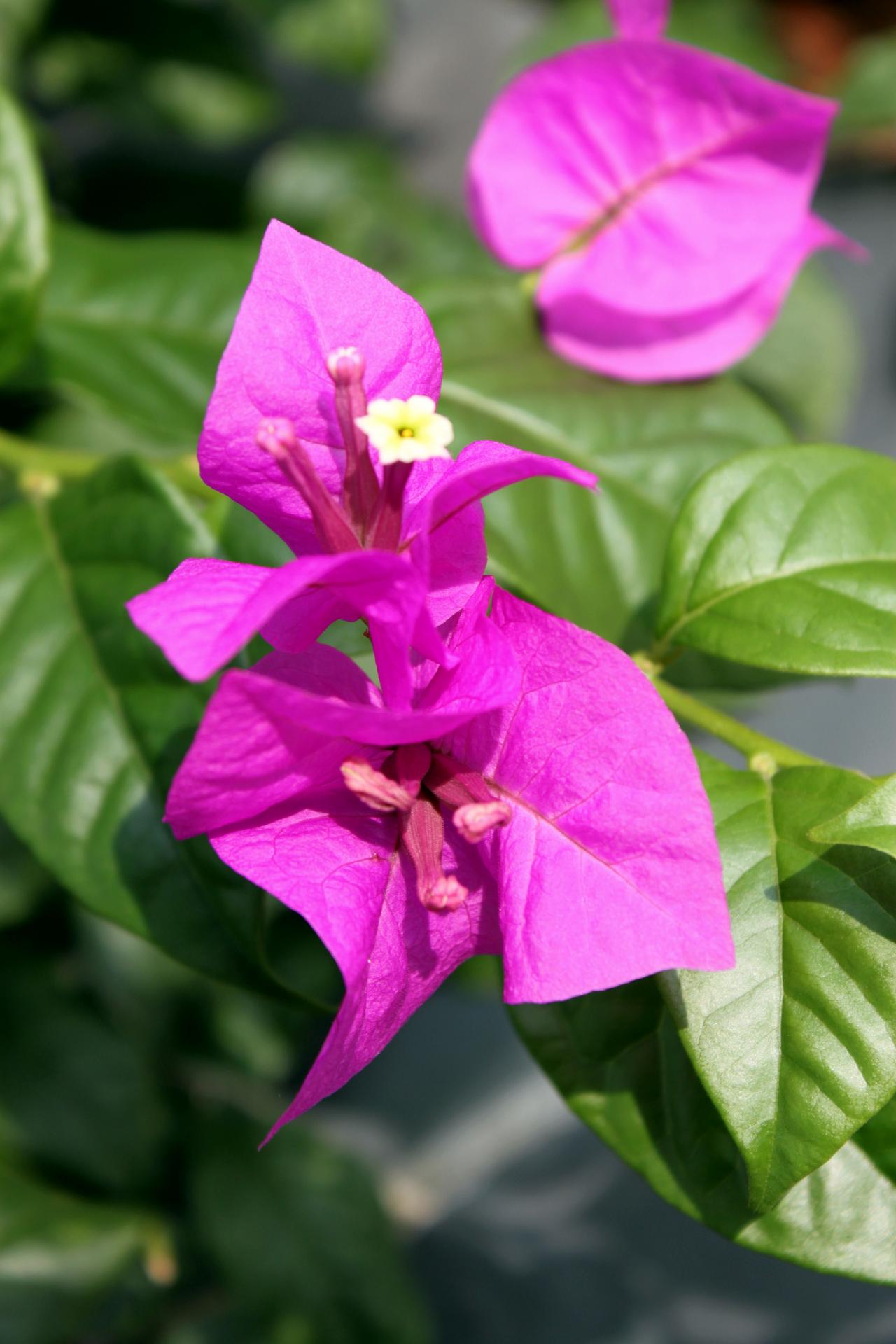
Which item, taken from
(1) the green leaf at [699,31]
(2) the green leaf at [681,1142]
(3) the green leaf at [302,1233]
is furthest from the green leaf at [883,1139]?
(1) the green leaf at [699,31]

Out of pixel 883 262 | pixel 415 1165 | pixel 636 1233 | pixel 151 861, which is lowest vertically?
pixel 415 1165

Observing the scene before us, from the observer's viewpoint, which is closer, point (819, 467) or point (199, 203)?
point (819, 467)

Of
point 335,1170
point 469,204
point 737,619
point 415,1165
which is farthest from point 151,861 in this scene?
point 415,1165

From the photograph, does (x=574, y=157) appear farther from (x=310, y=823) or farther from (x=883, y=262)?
(x=883, y=262)

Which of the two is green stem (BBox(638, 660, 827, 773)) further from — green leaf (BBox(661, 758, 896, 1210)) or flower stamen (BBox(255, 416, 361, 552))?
flower stamen (BBox(255, 416, 361, 552))

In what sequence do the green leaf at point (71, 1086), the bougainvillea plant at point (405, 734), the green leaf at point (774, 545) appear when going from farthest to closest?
the green leaf at point (71, 1086) < the green leaf at point (774, 545) < the bougainvillea plant at point (405, 734)

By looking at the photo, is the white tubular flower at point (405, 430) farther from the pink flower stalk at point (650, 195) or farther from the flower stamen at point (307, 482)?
the pink flower stalk at point (650, 195)
